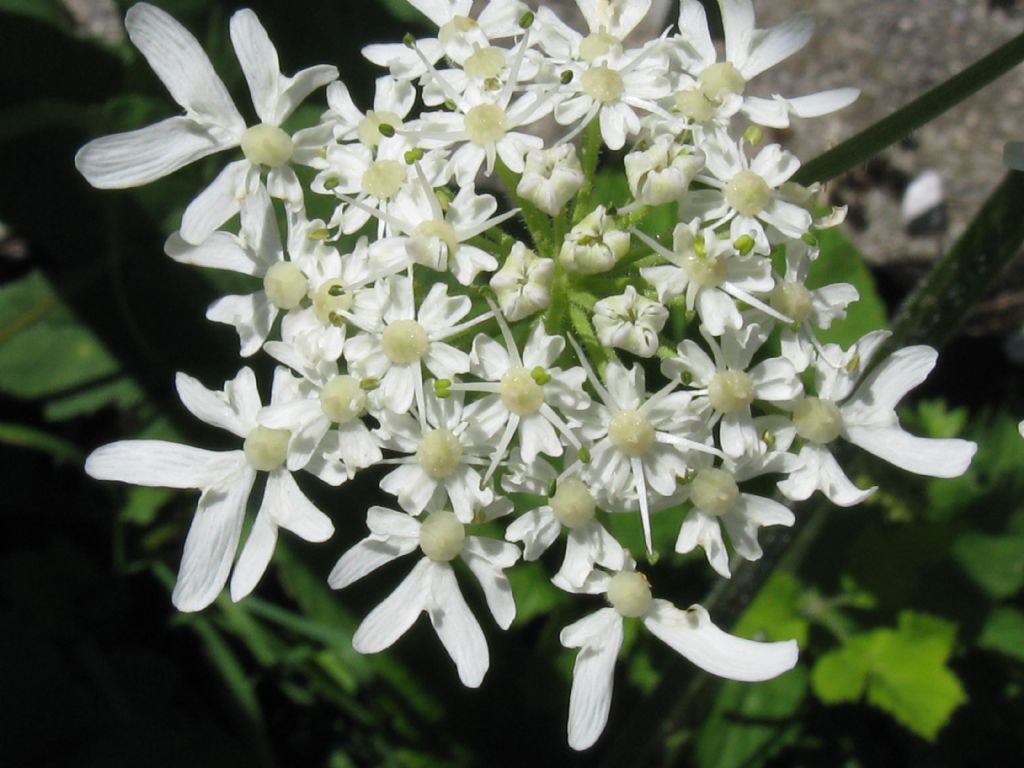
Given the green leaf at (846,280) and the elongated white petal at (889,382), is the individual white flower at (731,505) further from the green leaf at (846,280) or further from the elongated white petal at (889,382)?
the green leaf at (846,280)

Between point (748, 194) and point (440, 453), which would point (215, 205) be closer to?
point (440, 453)

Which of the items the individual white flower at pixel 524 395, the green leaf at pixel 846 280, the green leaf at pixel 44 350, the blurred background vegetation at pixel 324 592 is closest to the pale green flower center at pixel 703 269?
the individual white flower at pixel 524 395

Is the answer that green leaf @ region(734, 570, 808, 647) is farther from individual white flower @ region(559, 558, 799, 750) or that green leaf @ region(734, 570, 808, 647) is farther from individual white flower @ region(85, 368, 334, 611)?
individual white flower @ region(85, 368, 334, 611)

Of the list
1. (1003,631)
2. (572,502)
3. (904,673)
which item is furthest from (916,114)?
(1003,631)

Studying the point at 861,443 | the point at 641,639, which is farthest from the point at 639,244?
the point at 641,639

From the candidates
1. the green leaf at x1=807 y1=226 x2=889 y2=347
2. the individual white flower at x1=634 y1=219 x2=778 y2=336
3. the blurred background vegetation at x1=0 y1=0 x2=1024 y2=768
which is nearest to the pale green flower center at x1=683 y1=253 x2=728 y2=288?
the individual white flower at x1=634 y1=219 x2=778 y2=336
